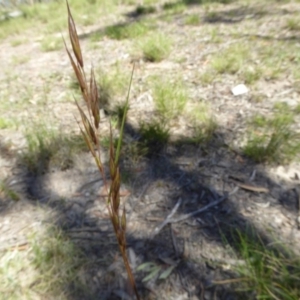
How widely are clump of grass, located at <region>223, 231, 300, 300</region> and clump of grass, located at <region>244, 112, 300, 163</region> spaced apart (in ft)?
1.95

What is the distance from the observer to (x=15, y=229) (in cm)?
149

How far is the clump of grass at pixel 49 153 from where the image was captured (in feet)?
6.00

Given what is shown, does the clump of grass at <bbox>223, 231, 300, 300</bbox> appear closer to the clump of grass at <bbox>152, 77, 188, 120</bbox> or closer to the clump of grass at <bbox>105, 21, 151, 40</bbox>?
the clump of grass at <bbox>152, 77, 188, 120</bbox>

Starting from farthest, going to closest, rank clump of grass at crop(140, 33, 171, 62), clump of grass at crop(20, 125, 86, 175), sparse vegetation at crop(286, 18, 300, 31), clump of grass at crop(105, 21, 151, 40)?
clump of grass at crop(105, 21, 151, 40), sparse vegetation at crop(286, 18, 300, 31), clump of grass at crop(140, 33, 171, 62), clump of grass at crop(20, 125, 86, 175)

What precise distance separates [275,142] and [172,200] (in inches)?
27.9

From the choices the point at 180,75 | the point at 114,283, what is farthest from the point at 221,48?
the point at 114,283

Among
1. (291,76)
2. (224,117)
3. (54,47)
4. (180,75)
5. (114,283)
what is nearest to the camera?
(114,283)

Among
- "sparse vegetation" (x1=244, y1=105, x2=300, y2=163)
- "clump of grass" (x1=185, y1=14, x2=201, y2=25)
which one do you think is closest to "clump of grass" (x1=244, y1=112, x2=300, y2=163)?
"sparse vegetation" (x1=244, y1=105, x2=300, y2=163)

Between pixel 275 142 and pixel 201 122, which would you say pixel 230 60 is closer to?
pixel 201 122

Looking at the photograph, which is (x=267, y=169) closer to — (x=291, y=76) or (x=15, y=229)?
(x=291, y=76)

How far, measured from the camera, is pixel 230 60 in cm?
274

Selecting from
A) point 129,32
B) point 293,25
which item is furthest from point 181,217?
point 129,32

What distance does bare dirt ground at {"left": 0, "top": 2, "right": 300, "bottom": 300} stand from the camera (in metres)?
1.22

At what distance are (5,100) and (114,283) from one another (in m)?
2.33
